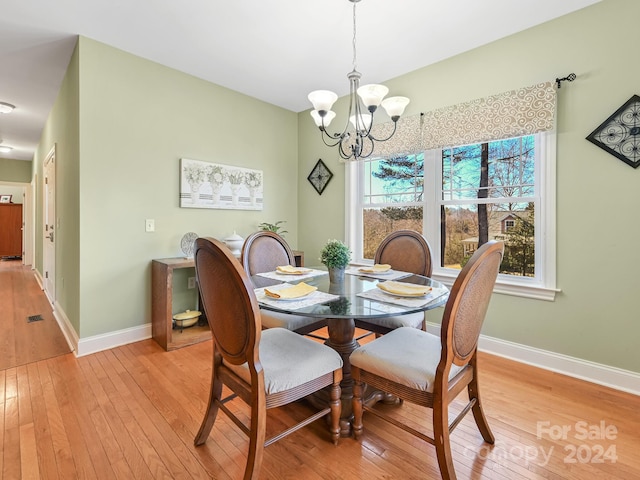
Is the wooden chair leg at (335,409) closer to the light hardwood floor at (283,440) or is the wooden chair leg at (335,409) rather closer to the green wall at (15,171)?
the light hardwood floor at (283,440)

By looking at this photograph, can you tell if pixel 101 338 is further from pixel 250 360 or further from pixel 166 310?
pixel 250 360

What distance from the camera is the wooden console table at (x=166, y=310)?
2.66 meters

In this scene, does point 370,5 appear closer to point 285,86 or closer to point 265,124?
point 285,86

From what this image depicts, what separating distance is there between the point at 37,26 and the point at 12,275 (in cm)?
594

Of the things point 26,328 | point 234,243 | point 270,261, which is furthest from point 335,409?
point 26,328

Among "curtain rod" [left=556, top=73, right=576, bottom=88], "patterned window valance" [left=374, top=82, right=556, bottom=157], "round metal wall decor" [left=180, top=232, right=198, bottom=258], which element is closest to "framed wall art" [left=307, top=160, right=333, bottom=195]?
"patterned window valance" [left=374, top=82, right=556, bottom=157]

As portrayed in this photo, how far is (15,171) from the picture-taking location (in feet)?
22.4

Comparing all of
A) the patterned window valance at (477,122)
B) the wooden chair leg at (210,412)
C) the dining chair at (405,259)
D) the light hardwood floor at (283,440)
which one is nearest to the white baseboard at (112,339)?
the light hardwood floor at (283,440)

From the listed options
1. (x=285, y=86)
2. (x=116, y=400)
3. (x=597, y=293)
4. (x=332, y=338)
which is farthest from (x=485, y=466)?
(x=285, y=86)

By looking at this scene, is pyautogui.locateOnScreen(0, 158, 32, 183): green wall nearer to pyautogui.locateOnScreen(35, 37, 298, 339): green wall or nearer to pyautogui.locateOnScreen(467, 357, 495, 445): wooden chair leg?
pyautogui.locateOnScreen(35, 37, 298, 339): green wall

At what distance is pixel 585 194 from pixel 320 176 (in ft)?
8.50

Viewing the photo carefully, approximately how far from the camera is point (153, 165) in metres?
2.93

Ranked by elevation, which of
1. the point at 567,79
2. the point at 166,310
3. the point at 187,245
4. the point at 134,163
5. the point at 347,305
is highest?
the point at 567,79

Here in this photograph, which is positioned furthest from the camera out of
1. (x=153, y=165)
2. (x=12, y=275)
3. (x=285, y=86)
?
(x=12, y=275)
